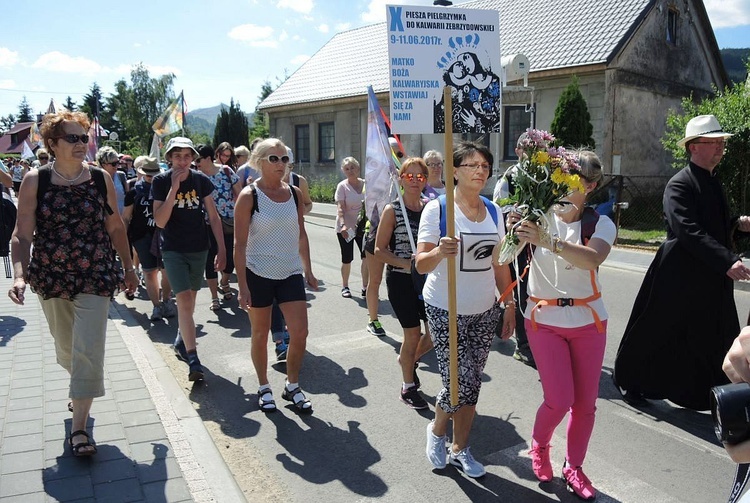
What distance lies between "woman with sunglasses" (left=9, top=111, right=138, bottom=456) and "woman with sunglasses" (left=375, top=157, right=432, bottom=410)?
2026 millimetres

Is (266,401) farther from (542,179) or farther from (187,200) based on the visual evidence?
(542,179)

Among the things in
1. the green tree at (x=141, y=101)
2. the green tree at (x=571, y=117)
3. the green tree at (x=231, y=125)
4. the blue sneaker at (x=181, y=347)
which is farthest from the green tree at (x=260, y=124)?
the blue sneaker at (x=181, y=347)

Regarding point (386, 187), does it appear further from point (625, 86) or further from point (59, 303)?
point (625, 86)

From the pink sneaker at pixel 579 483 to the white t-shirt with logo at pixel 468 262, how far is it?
103cm

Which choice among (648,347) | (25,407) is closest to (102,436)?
(25,407)

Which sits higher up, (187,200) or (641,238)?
(187,200)

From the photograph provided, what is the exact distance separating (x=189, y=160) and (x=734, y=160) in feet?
38.2

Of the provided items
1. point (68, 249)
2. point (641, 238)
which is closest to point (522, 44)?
point (641, 238)

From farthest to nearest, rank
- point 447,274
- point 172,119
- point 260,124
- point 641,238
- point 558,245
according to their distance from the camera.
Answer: point 260,124 < point 172,119 < point 641,238 < point 447,274 < point 558,245

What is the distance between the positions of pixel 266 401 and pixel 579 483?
2.34 metres

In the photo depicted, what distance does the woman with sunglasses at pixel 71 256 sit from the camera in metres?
3.76

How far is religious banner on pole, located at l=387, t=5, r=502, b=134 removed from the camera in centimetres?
616

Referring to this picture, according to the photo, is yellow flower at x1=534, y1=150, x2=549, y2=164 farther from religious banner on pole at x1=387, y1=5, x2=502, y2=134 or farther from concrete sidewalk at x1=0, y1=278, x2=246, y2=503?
religious banner on pole at x1=387, y1=5, x2=502, y2=134

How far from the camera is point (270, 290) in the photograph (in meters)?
4.57
